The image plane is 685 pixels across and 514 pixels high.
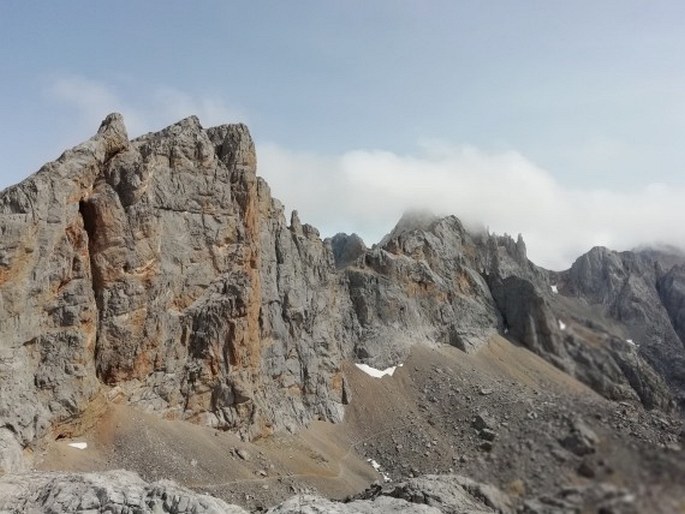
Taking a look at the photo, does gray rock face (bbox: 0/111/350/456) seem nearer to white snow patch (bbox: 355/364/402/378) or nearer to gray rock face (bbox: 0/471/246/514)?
white snow patch (bbox: 355/364/402/378)

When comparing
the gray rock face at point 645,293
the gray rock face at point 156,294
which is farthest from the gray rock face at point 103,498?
the gray rock face at point 645,293

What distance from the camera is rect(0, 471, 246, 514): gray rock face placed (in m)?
→ 29.7

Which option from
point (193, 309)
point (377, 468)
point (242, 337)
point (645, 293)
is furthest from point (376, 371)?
point (645, 293)

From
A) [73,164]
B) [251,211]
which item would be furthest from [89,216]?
[251,211]

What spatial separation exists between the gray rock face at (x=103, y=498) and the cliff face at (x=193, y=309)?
8671 mm

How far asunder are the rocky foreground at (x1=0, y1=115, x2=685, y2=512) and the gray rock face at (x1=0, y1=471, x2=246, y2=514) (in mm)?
142

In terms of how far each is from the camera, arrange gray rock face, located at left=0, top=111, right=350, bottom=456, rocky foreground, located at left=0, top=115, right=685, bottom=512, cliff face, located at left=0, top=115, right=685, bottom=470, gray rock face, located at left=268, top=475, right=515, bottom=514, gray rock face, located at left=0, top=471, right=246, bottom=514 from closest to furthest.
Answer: gray rock face, located at left=0, top=471, right=246, bottom=514, gray rock face, located at left=268, top=475, right=515, bottom=514, rocky foreground, located at left=0, top=115, right=685, bottom=512, cliff face, located at left=0, top=115, right=685, bottom=470, gray rock face, located at left=0, top=111, right=350, bottom=456

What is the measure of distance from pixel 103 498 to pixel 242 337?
3708 cm

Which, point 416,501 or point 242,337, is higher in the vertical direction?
point 242,337

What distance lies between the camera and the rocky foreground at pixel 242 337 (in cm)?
3200

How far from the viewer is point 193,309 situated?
64562 millimetres

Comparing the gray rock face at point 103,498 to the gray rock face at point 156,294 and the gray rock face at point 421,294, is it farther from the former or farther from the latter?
the gray rock face at point 421,294

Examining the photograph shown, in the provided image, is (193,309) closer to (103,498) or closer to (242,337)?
(242,337)

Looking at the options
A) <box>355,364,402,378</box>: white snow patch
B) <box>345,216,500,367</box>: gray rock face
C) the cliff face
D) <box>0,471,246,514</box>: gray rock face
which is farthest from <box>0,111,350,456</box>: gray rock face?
<box>345,216,500,367</box>: gray rock face
